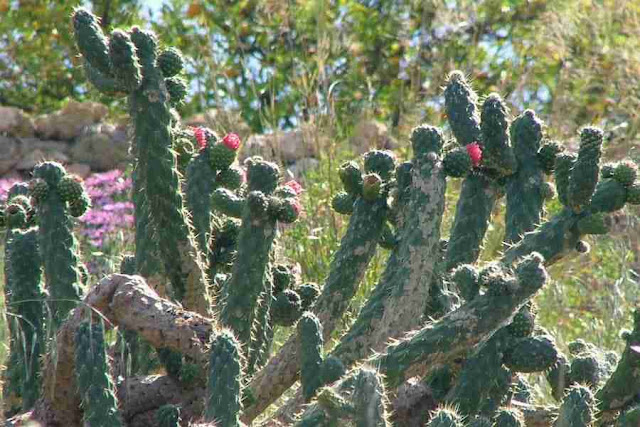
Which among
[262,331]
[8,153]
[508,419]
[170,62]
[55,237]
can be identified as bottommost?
[508,419]

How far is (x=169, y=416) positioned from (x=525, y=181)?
4.42ft

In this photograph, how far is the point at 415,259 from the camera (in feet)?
11.2

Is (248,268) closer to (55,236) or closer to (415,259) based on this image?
(415,259)

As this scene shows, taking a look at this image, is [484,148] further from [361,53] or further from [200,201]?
[361,53]

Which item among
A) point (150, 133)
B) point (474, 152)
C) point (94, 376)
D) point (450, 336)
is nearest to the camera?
point (94, 376)

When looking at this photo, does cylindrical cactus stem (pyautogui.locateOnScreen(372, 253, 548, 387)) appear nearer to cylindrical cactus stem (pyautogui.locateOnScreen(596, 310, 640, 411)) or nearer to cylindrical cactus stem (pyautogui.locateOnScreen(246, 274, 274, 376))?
cylindrical cactus stem (pyautogui.locateOnScreen(596, 310, 640, 411))

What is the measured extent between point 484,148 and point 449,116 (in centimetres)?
14

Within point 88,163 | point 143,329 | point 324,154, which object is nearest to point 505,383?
point 143,329

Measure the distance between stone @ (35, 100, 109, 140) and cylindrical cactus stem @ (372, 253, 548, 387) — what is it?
7853 mm

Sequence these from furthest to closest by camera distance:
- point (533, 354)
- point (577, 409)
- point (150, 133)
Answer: point (150, 133), point (533, 354), point (577, 409)

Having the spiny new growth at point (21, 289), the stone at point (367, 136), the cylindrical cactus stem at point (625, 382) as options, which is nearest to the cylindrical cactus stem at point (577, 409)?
the cylindrical cactus stem at point (625, 382)

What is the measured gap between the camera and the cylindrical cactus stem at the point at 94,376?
104 inches

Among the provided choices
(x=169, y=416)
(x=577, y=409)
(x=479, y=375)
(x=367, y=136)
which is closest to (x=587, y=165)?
(x=479, y=375)

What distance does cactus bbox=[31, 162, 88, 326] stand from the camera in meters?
3.54
